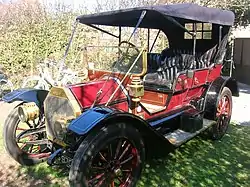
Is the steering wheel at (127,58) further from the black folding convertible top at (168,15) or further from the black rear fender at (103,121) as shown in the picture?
the black rear fender at (103,121)

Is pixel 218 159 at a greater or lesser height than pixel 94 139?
lesser

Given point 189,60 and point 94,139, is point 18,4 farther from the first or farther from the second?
point 94,139

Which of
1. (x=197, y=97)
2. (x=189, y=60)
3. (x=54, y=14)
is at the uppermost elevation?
(x=54, y=14)

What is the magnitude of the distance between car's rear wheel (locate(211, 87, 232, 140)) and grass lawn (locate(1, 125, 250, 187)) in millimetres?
Answer: 235

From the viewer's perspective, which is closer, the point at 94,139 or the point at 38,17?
the point at 94,139

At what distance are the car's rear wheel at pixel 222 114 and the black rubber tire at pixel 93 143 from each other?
205cm

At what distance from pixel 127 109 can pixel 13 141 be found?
4.79 ft

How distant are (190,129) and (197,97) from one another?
0.90 m

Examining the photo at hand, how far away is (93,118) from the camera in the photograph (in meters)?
2.46

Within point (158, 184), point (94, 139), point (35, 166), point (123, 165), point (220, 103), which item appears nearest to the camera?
point (94, 139)

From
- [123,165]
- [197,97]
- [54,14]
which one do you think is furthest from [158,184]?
[54,14]

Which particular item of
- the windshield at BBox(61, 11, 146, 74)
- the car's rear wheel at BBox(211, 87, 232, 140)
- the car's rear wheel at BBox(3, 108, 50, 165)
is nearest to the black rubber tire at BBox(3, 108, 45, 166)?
the car's rear wheel at BBox(3, 108, 50, 165)

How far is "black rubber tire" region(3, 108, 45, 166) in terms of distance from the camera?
3.32m

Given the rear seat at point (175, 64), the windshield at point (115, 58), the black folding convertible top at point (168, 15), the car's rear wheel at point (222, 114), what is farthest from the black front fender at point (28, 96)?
the car's rear wheel at point (222, 114)
